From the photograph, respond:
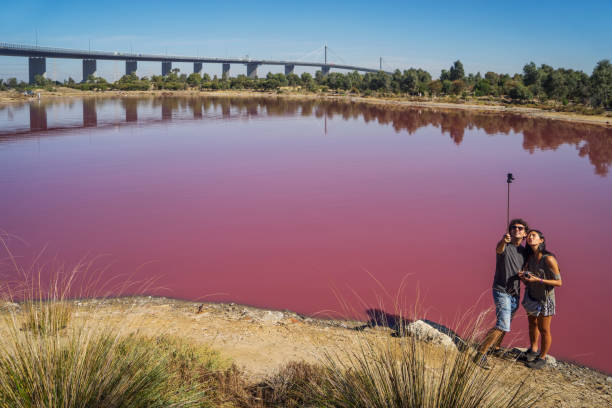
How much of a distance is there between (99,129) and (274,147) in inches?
526

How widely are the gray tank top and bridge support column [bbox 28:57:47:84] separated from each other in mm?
116581

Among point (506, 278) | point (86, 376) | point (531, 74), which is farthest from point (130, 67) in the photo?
point (86, 376)

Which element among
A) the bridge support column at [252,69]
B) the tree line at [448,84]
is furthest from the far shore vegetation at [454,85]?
the bridge support column at [252,69]

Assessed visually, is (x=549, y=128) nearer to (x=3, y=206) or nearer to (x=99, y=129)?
(x=99, y=129)

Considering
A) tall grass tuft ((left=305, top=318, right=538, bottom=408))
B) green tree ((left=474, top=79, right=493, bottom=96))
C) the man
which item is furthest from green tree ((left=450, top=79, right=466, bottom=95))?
tall grass tuft ((left=305, top=318, right=538, bottom=408))

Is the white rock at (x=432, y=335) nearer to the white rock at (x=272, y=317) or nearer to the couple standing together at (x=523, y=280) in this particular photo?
the couple standing together at (x=523, y=280)

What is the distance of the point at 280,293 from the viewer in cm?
778

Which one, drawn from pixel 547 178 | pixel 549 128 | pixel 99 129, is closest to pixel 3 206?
pixel 547 178

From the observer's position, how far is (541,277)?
511cm

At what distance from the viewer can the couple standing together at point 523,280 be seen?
5098mm

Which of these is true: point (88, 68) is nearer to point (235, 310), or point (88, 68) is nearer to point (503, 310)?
point (235, 310)

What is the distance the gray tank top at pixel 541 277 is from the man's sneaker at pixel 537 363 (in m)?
0.73

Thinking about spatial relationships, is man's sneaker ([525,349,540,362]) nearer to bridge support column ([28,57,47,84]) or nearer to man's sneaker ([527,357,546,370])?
man's sneaker ([527,357,546,370])

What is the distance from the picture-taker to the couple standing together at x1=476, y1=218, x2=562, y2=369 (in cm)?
510
